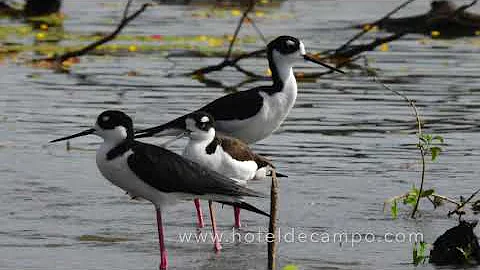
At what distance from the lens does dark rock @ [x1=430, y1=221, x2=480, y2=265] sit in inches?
356

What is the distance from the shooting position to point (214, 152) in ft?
34.2

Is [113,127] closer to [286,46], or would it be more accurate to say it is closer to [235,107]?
[235,107]

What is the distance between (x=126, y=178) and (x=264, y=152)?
197 inches

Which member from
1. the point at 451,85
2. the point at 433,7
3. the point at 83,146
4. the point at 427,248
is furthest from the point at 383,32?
the point at 427,248

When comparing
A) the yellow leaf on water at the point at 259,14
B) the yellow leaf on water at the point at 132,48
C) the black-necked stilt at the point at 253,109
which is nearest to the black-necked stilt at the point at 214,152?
the black-necked stilt at the point at 253,109

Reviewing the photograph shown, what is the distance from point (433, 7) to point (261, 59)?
426 centimetres

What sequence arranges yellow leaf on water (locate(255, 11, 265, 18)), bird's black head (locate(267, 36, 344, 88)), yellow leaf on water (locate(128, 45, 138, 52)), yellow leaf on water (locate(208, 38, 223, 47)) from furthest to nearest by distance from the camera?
yellow leaf on water (locate(255, 11, 265, 18)) < yellow leaf on water (locate(208, 38, 223, 47)) < yellow leaf on water (locate(128, 45, 138, 52)) < bird's black head (locate(267, 36, 344, 88))

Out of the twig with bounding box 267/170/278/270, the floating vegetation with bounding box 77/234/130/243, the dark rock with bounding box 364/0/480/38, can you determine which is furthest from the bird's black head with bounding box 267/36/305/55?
the dark rock with bounding box 364/0/480/38

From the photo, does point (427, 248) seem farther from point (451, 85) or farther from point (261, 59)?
point (261, 59)

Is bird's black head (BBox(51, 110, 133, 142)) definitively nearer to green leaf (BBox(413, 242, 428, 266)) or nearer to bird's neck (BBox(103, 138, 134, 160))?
bird's neck (BBox(103, 138, 134, 160))

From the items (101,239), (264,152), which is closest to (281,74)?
(264,152)

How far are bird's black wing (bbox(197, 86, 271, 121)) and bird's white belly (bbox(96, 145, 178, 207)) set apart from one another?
290 cm

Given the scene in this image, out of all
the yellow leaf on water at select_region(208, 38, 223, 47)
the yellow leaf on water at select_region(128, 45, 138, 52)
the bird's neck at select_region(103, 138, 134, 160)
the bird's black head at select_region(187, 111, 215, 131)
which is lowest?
the yellow leaf on water at select_region(208, 38, 223, 47)

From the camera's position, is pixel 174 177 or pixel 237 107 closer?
pixel 174 177
